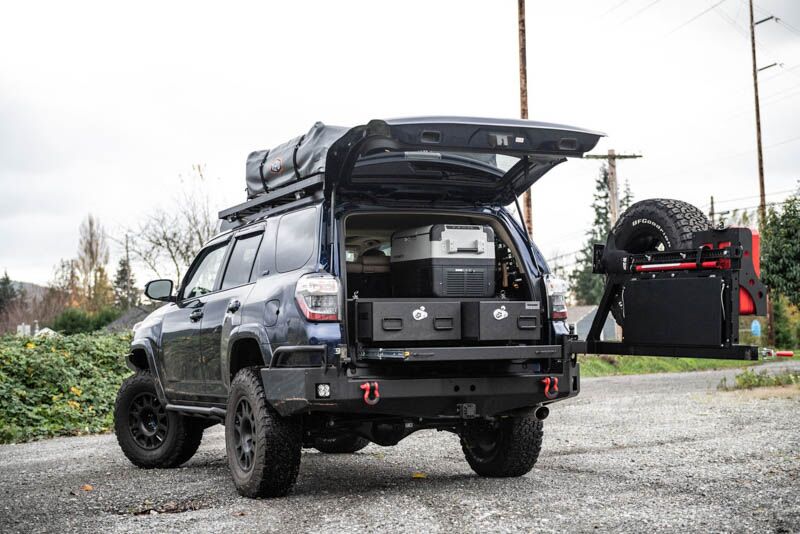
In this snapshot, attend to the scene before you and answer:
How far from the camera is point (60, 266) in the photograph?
6119 cm

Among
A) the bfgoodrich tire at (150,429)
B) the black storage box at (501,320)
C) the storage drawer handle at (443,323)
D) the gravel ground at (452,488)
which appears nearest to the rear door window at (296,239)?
the storage drawer handle at (443,323)

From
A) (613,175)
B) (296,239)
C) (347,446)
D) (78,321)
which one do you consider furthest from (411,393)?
(78,321)

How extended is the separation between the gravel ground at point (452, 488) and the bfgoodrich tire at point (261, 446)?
0.38ft

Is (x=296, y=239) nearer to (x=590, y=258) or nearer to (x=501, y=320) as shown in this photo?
(x=501, y=320)

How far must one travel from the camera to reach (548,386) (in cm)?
651

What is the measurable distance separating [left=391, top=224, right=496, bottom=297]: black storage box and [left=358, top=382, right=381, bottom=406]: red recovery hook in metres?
0.93

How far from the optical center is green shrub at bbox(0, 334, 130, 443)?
42.9 feet

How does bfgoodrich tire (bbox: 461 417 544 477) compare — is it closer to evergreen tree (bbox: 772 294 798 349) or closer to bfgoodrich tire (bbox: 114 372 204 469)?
bfgoodrich tire (bbox: 114 372 204 469)

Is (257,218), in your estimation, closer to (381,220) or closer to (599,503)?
(381,220)

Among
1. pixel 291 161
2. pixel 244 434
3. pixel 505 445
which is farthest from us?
pixel 505 445

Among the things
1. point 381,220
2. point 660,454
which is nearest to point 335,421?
point 381,220

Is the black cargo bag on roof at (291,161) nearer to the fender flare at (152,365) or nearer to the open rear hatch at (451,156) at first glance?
the open rear hatch at (451,156)

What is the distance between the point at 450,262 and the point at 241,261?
1808 mm

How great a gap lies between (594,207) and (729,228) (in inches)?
2851
